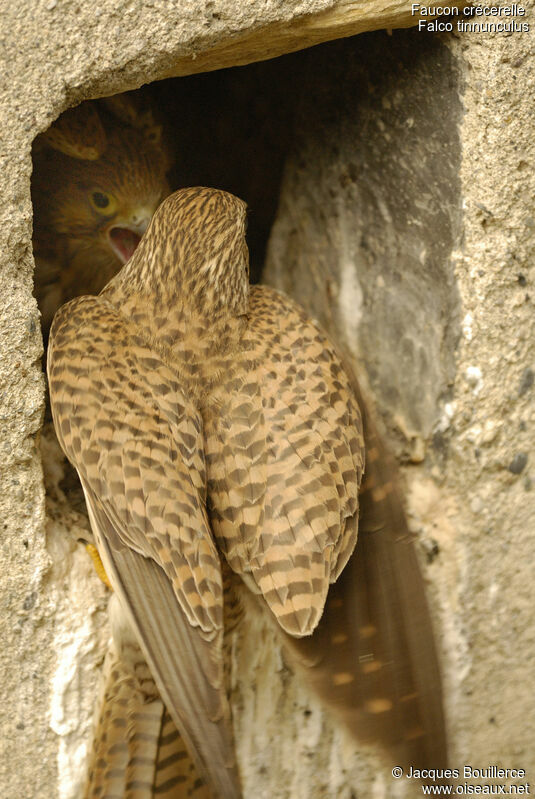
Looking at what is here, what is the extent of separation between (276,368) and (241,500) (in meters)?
0.35

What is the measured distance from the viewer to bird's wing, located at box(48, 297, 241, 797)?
156cm

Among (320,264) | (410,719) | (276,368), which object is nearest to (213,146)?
(320,264)

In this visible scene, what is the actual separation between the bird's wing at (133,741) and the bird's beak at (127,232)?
1117mm

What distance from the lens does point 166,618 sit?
5.32 ft

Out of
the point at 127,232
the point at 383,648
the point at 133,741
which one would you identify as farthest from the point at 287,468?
the point at 127,232

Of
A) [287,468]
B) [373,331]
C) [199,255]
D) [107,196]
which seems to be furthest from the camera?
[107,196]

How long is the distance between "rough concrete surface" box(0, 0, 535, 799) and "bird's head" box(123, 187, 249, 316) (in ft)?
1.10

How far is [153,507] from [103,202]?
4.02 ft

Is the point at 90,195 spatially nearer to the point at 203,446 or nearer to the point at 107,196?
the point at 107,196

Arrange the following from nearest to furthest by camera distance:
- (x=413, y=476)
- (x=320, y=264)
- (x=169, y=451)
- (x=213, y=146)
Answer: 1. (x=169, y=451)
2. (x=413, y=476)
3. (x=320, y=264)
4. (x=213, y=146)

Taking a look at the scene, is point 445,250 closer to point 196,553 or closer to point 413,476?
point 413,476

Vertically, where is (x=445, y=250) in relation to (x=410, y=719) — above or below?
above

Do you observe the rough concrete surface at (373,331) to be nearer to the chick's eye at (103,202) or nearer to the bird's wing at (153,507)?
the bird's wing at (153,507)

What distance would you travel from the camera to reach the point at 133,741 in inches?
77.2
